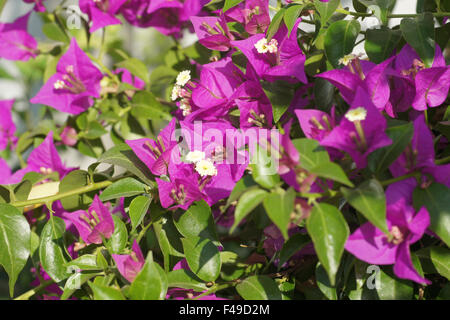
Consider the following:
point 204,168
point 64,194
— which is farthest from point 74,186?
point 204,168

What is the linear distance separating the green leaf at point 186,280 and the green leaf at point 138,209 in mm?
82

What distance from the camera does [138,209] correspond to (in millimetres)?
618

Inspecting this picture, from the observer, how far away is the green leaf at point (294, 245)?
1.80 feet

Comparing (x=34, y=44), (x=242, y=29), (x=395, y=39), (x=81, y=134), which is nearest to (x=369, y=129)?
(x=395, y=39)

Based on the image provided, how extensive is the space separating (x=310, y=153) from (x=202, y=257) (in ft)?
0.67

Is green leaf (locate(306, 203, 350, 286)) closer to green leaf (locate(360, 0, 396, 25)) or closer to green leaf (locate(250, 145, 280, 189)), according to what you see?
green leaf (locate(250, 145, 280, 189))

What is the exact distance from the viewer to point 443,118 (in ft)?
2.00

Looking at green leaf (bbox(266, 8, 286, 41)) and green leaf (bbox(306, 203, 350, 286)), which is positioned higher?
green leaf (bbox(266, 8, 286, 41))

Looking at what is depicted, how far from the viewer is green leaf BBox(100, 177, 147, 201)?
25.5 inches

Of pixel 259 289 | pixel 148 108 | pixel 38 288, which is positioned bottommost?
pixel 38 288

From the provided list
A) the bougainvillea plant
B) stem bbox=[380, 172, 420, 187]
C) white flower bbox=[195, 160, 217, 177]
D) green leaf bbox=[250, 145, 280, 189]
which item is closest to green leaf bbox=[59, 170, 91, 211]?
the bougainvillea plant

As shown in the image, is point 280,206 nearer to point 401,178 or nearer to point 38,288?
point 401,178

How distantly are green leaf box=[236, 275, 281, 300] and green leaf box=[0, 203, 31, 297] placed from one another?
0.29m
